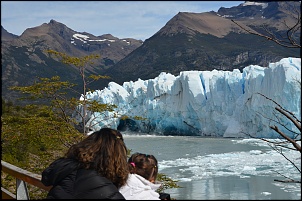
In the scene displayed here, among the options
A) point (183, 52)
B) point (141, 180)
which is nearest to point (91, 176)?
point (141, 180)

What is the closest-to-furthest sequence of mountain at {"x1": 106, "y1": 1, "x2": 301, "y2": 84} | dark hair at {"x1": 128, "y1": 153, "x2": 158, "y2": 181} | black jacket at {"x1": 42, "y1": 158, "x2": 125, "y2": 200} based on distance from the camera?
black jacket at {"x1": 42, "y1": 158, "x2": 125, "y2": 200}
dark hair at {"x1": 128, "y1": 153, "x2": 158, "y2": 181}
mountain at {"x1": 106, "y1": 1, "x2": 301, "y2": 84}

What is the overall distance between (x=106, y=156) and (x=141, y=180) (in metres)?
0.18

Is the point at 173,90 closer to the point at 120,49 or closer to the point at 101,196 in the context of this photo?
the point at 101,196

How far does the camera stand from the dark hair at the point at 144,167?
1604 mm

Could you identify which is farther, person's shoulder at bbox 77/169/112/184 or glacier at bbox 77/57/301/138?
glacier at bbox 77/57/301/138

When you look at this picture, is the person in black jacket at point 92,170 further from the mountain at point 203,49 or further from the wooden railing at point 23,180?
the mountain at point 203,49

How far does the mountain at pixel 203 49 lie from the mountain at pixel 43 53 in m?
8.09

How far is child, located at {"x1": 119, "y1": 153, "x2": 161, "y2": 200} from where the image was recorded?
1.45 metres

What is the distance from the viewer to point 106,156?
4.75 ft

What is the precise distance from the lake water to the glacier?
7.37 ft

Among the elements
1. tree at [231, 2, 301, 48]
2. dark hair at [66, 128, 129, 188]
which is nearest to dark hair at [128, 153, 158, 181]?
dark hair at [66, 128, 129, 188]

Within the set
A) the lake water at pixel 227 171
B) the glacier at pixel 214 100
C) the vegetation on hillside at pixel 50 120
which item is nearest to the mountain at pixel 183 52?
the glacier at pixel 214 100

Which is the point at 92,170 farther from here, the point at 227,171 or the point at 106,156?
the point at 227,171

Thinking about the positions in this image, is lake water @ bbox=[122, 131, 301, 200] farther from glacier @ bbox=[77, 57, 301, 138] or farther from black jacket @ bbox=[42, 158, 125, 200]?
black jacket @ bbox=[42, 158, 125, 200]
